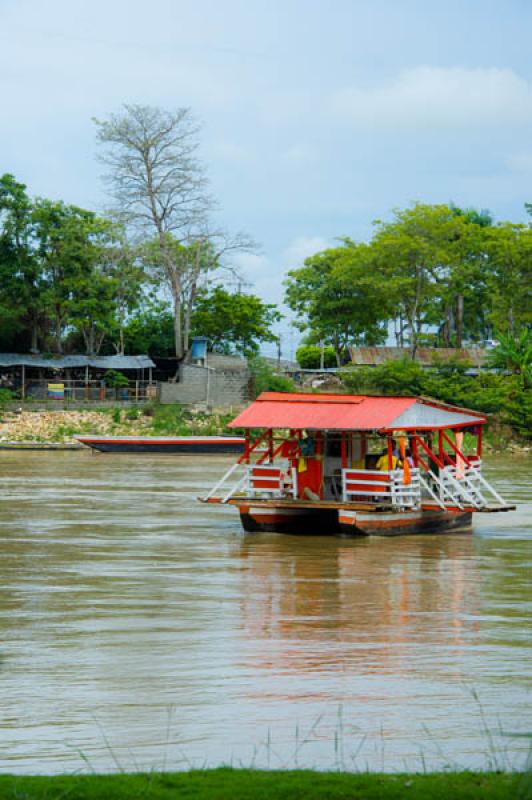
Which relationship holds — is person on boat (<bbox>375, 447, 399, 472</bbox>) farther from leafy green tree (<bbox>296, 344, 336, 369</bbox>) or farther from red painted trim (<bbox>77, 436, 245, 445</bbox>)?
leafy green tree (<bbox>296, 344, 336, 369</bbox>)

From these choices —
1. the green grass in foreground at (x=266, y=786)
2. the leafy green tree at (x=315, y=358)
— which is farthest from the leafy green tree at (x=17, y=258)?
the green grass in foreground at (x=266, y=786)

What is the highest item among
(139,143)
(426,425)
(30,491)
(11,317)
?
(139,143)

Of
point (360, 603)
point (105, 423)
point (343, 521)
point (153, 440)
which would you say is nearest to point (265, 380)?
point (105, 423)

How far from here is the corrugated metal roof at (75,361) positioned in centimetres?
5903

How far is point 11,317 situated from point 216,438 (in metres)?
15.6

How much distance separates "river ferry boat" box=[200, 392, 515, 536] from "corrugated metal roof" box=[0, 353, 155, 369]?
3746cm

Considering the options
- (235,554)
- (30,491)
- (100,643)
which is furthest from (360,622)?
(30,491)

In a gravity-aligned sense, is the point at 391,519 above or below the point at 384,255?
below

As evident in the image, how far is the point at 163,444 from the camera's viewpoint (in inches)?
1932

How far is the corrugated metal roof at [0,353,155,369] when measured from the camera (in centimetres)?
5903

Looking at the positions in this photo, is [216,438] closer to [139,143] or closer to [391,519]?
[139,143]

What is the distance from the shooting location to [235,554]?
19.7 metres

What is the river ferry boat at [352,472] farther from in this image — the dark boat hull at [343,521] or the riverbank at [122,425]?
the riverbank at [122,425]

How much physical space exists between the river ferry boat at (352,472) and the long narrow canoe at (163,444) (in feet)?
83.9
